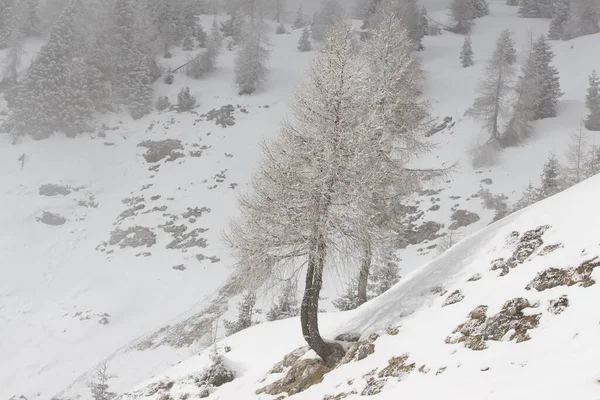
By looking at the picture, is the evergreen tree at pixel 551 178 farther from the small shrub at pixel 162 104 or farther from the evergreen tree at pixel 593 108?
the small shrub at pixel 162 104

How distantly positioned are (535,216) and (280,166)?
6297 mm

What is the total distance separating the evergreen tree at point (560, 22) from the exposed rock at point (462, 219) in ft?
152

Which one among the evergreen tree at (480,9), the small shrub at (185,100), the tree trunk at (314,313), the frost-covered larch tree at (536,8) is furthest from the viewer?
the frost-covered larch tree at (536,8)

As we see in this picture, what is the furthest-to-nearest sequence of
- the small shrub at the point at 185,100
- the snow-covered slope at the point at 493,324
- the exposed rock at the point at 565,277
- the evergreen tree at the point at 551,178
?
1. the small shrub at the point at 185,100
2. the evergreen tree at the point at 551,178
3. the exposed rock at the point at 565,277
4. the snow-covered slope at the point at 493,324

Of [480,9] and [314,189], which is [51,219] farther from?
[480,9]

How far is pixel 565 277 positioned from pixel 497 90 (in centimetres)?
2987

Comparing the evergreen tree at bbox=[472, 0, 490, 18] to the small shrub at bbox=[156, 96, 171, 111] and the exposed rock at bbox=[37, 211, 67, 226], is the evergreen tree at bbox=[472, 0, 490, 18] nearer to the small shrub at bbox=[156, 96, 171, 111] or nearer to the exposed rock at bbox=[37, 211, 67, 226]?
the small shrub at bbox=[156, 96, 171, 111]

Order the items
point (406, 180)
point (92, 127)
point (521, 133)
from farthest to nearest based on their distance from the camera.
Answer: point (92, 127)
point (521, 133)
point (406, 180)

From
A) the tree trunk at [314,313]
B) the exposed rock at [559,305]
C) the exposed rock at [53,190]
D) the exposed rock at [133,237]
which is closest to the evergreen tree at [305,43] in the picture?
the exposed rock at [53,190]

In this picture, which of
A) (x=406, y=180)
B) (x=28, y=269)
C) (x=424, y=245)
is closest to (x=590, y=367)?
(x=406, y=180)

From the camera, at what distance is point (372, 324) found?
10625mm

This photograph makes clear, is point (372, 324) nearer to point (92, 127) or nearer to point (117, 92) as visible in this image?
point (92, 127)

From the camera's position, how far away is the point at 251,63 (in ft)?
166

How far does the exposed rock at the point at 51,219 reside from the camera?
36031 mm
